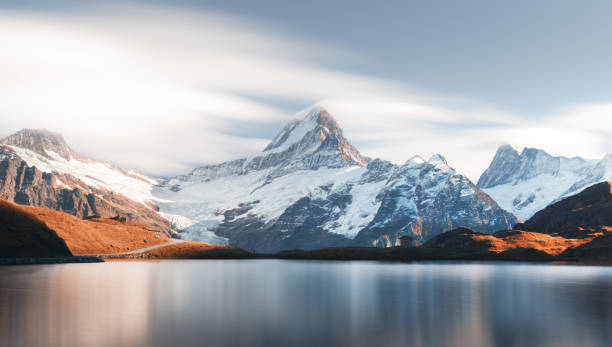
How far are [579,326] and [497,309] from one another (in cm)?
1673

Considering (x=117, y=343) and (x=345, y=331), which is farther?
(x=345, y=331)

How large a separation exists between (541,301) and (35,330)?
76.8 metres

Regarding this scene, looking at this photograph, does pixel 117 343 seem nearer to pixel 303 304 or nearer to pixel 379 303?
pixel 303 304

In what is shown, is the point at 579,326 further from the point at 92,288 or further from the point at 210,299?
the point at 92,288

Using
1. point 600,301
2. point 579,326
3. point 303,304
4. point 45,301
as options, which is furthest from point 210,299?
point 600,301

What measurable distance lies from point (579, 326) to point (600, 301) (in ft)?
104

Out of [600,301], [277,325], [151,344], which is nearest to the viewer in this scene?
[151,344]

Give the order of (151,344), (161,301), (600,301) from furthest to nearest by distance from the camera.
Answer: (600,301) → (161,301) → (151,344)

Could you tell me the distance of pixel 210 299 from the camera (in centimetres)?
9144

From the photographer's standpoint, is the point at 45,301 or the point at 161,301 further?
the point at 161,301

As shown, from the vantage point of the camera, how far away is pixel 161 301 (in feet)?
285

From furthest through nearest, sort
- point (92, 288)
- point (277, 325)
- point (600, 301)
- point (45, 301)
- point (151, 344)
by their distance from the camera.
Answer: point (92, 288)
point (600, 301)
point (45, 301)
point (277, 325)
point (151, 344)

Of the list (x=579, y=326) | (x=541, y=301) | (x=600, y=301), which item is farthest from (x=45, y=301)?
(x=600, y=301)

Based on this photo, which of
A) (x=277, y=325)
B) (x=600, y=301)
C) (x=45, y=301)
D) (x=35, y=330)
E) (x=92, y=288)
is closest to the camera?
(x=35, y=330)
